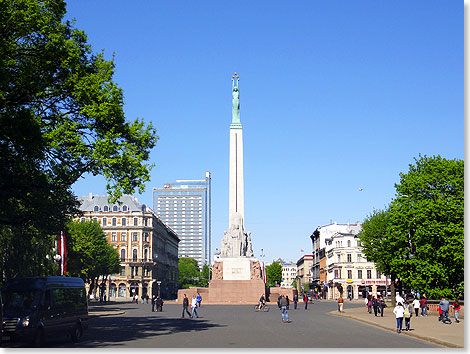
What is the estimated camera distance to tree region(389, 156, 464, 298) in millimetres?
48875

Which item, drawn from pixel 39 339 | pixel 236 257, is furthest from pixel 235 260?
pixel 39 339

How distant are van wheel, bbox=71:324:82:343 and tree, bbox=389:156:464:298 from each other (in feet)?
93.5

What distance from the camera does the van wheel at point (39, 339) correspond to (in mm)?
22617

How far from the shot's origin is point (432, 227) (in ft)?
161

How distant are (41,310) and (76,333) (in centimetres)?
283

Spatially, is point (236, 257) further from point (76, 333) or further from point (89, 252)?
point (76, 333)

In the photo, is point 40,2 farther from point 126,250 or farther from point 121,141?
point 126,250

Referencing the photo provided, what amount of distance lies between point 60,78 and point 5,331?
37.4ft

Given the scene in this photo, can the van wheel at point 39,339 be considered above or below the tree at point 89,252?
below

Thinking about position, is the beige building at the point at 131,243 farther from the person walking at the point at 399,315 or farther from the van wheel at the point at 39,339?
the van wheel at the point at 39,339

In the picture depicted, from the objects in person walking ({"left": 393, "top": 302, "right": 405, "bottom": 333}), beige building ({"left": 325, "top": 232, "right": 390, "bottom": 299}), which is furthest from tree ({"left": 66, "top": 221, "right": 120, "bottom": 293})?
person walking ({"left": 393, "top": 302, "right": 405, "bottom": 333})

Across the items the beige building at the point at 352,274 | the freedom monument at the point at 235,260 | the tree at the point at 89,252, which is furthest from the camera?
the beige building at the point at 352,274

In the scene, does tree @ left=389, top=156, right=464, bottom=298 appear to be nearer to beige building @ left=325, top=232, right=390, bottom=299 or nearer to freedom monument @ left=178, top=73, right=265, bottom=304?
freedom monument @ left=178, top=73, right=265, bottom=304

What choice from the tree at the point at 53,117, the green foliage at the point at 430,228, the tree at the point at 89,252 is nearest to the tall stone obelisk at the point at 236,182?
the tree at the point at 89,252
